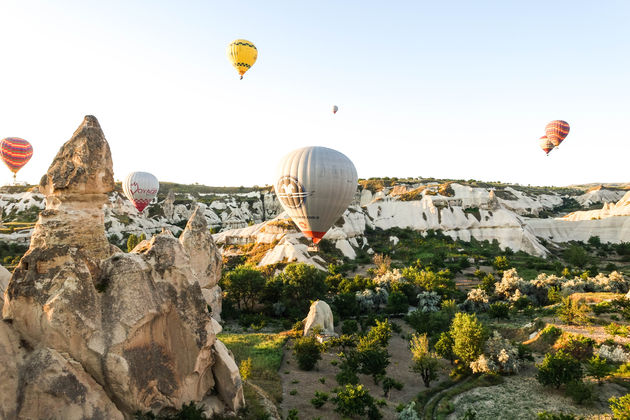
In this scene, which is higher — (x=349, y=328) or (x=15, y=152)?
(x=15, y=152)

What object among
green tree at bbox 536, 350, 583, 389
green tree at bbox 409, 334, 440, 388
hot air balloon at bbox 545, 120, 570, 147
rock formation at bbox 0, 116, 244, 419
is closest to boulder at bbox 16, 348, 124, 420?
rock formation at bbox 0, 116, 244, 419

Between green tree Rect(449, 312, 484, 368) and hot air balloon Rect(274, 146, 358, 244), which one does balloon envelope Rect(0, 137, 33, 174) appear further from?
green tree Rect(449, 312, 484, 368)

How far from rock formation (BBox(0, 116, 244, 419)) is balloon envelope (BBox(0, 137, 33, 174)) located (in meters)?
63.7

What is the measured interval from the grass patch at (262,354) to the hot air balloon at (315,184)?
14.2 metres

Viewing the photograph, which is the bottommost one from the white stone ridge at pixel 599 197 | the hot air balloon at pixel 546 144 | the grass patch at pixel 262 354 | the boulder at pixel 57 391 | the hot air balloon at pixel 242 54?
the grass patch at pixel 262 354

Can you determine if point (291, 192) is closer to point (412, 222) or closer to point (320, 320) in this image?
point (320, 320)

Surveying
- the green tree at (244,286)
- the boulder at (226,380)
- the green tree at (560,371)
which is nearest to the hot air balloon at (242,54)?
the green tree at (244,286)

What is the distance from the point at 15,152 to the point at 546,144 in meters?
97.9

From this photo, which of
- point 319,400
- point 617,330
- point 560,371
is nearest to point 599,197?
point 617,330

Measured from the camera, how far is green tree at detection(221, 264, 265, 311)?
4028 cm

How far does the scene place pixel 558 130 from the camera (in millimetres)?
64875

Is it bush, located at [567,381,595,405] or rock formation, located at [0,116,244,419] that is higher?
rock formation, located at [0,116,244,419]

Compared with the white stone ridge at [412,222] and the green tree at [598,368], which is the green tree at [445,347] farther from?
the white stone ridge at [412,222]

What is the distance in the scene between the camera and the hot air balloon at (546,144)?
68.8 meters
